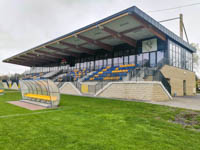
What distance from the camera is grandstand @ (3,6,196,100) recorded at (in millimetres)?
13203

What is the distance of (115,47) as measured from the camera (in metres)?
25.0

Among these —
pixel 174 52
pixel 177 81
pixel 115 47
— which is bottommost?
pixel 177 81

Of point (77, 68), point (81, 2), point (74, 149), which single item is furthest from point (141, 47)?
point (74, 149)

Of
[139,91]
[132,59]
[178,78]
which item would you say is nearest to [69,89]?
[132,59]

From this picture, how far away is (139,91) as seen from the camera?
12656 millimetres

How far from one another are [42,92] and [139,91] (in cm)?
815

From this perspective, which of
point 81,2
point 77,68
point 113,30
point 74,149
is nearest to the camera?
point 74,149

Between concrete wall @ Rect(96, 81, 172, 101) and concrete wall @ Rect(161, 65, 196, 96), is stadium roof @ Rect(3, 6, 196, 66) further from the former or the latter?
concrete wall @ Rect(96, 81, 172, 101)

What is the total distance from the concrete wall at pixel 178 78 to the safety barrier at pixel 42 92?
1247 cm

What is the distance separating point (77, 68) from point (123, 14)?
66.3 ft

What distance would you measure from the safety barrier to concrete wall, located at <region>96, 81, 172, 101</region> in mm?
7088

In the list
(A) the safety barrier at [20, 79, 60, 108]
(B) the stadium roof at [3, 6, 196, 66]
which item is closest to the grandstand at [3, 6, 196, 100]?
(B) the stadium roof at [3, 6, 196, 66]

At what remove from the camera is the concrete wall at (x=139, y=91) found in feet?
39.3

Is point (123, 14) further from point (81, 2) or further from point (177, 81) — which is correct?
point (177, 81)
